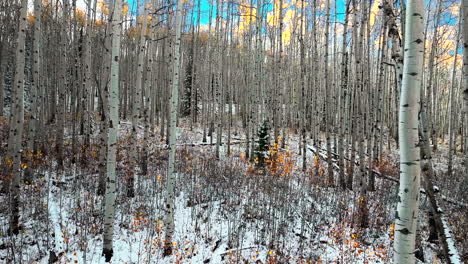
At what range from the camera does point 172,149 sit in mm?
4527

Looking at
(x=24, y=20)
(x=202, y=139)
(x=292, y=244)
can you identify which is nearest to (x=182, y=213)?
(x=292, y=244)

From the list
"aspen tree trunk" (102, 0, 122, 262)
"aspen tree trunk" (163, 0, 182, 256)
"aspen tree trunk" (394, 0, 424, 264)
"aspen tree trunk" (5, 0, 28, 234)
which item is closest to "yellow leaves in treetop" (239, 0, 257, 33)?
"aspen tree trunk" (163, 0, 182, 256)

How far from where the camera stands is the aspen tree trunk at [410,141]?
2027 mm

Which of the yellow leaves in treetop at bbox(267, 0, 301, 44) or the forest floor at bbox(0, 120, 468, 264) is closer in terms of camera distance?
the forest floor at bbox(0, 120, 468, 264)

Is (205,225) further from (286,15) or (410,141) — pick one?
(286,15)

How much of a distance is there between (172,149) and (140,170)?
4.35m

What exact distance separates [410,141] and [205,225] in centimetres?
438

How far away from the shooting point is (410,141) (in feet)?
6.84

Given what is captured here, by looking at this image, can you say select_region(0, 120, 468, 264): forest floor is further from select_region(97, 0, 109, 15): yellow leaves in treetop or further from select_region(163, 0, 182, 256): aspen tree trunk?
select_region(97, 0, 109, 15): yellow leaves in treetop

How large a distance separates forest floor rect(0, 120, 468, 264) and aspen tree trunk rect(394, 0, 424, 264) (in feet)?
5.68

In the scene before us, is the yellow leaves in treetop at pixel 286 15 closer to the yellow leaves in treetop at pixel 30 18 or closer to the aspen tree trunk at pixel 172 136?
the aspen tree trunk at pixel 172 136

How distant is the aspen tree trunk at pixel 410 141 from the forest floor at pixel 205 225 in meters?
1.73

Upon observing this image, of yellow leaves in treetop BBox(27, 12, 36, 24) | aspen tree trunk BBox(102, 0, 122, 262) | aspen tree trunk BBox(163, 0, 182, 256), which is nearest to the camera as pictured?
aspen tree trunk BBox(102, 0, 122, 262)

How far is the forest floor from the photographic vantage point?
4465mm
